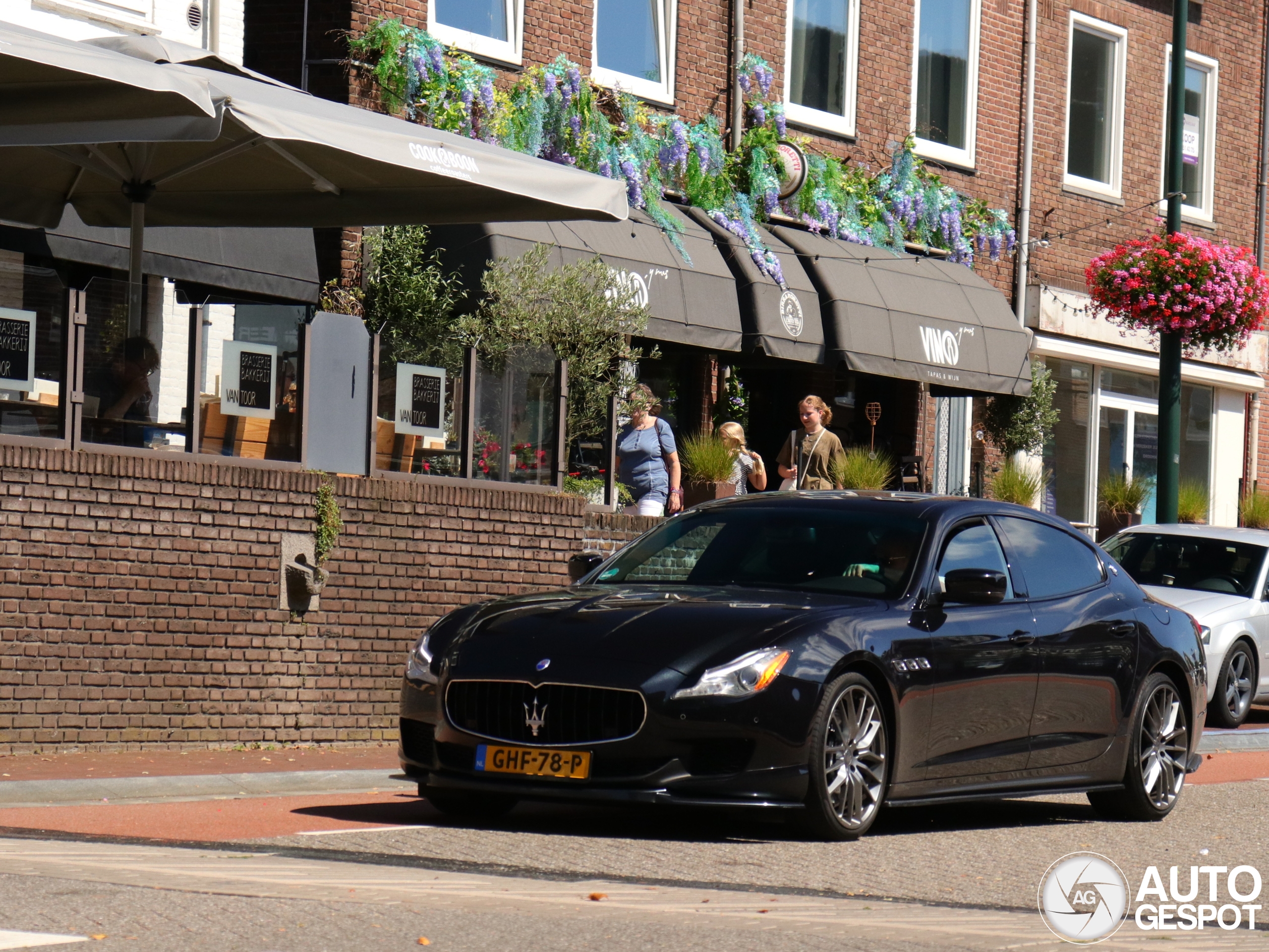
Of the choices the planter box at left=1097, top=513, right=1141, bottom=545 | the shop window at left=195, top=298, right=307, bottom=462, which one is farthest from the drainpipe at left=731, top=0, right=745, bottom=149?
the shop window at left=195, top=298, right=307, bottom=462

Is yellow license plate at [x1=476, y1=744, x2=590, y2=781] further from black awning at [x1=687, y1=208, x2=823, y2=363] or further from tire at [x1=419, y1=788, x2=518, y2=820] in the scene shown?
black awning at [x1=687, y1=208, x2=823, y2=363]

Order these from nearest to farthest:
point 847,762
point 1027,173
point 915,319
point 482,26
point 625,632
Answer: point 625,632 < point 847,762 < point 482,26 < point 915,319 < point 1027,173

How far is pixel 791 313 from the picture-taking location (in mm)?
19469

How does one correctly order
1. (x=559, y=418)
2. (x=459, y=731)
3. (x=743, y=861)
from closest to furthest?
(x=743, y=861)
(x=459, y=731)
(x=559, y=418)

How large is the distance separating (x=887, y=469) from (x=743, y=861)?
1064 cm

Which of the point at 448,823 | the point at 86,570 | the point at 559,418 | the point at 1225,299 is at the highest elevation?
the point at 1225,299

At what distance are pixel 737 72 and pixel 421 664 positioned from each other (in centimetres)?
1321

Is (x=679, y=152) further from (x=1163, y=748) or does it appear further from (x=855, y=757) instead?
(x=855, y=757)

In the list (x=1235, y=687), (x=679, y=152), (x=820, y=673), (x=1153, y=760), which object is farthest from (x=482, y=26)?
(x=820, y=673)

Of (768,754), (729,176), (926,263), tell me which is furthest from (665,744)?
(926,263)

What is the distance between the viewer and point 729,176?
2031 centimetres

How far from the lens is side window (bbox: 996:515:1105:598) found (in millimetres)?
9695

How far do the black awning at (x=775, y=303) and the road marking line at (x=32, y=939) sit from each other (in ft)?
45.7

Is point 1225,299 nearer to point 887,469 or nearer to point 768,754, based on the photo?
point 887,469
